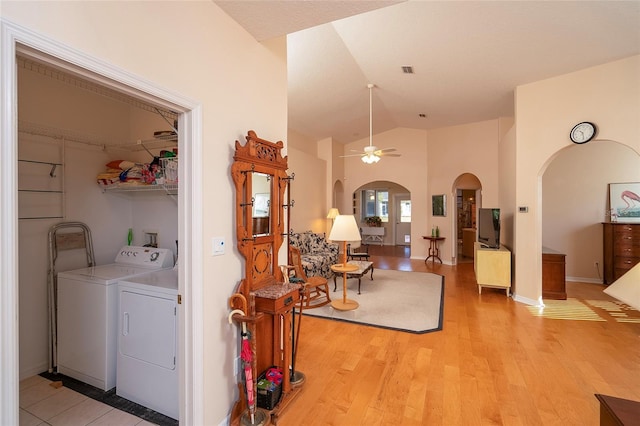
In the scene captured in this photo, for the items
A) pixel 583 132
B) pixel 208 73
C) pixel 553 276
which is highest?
pixel 583 132

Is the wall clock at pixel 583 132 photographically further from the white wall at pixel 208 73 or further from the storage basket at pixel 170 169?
the storage basket at pixel 170 169

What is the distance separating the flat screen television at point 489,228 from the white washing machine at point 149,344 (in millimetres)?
5261

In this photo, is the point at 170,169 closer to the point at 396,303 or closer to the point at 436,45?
the point at 436,45

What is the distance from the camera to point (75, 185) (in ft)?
9.24

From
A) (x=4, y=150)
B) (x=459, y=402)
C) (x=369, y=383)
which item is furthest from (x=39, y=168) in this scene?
(x=459, y=402)

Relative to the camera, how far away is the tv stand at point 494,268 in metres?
4.82

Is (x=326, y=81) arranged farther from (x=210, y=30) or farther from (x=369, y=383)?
(x=369, y=383)

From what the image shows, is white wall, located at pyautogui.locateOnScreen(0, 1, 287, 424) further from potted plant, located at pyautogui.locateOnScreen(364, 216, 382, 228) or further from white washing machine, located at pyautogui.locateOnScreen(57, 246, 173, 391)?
potted plant, located at pyautogui.locateOnScreen(364, 216, 382, 228)

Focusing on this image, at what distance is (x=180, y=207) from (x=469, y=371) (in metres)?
2.77

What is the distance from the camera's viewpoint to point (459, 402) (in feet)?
7.23

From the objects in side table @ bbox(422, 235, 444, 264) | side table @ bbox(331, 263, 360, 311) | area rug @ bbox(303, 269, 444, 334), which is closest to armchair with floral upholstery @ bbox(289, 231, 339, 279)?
area rug @ bbox(303, 269, 444, 334)

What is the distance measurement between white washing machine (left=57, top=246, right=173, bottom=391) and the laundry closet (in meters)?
0.15

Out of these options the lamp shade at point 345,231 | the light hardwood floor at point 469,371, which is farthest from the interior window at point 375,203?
the lamp shade at point 345,231

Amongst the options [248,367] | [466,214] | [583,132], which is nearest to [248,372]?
[248,367]
